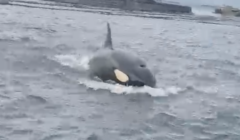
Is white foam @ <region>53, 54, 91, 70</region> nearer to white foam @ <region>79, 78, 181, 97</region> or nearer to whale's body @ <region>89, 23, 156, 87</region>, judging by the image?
whale's body @ <region>89, 23, 156, 87</region>

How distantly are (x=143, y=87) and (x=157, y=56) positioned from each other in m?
9.09

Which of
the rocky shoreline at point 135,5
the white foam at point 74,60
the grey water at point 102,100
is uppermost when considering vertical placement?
the rocky shoreline at point 135,5

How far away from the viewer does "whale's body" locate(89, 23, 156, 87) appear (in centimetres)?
1557

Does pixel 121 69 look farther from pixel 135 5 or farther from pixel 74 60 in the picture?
pixel 135 5

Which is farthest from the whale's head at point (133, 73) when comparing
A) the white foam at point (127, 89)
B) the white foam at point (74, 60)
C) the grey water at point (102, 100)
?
the white foam at point (74, 60)

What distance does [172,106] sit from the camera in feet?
48.4

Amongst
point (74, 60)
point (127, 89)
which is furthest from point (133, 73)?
point (74, 60)

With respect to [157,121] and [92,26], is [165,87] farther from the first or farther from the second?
[92,26]

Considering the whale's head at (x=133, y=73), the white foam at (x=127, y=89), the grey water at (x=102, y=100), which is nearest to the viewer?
the grey water at (x=102, y=100)

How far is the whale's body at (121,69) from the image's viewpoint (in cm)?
1557

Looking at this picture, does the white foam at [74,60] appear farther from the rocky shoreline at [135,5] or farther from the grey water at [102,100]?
the rocky shoreline at [135,5]

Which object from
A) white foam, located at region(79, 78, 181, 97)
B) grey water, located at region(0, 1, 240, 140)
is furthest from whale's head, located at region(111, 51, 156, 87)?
grey water, located at region(0, 1, 240, 140)

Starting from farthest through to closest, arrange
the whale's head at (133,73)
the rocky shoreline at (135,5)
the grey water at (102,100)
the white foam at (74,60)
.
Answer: the rocky shoreline at (135,5) < the white foam at (74,60) < the whale's head at (133,73) < the grey water at (102,100)

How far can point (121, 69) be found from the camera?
1576 cm
